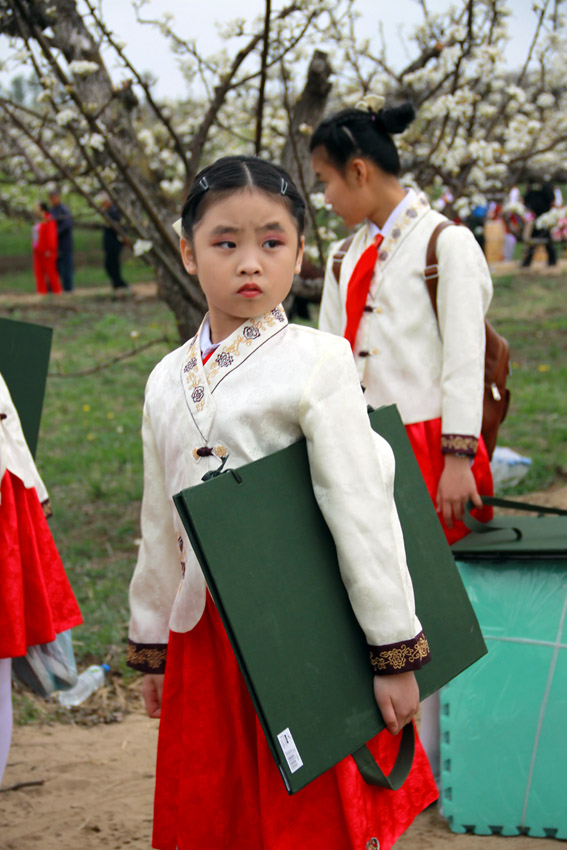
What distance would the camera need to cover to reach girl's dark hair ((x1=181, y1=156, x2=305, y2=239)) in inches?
69.6

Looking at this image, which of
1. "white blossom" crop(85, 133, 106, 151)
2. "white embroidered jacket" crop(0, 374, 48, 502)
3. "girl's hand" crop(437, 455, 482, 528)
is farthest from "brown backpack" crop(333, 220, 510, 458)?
"white blossom" crop(85, 133, 106, 151)

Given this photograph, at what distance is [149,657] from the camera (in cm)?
196

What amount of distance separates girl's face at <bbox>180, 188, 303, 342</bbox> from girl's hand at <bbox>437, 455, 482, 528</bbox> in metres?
1.06

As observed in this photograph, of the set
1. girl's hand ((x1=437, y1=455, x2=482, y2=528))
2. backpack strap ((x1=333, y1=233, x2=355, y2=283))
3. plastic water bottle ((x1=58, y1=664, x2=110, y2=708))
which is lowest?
plastic water bottle ((x1=58, y1=664, x2=110, y2=708))

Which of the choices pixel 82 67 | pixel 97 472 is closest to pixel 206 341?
pixel 82 67

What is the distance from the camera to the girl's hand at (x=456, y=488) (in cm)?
267

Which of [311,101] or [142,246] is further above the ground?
[311,101]

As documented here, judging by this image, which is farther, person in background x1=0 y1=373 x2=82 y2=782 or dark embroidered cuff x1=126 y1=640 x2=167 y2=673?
person in background x1=0 y1=373 x2=82 y2=782

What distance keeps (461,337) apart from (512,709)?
3.25 feet

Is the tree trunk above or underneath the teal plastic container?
above

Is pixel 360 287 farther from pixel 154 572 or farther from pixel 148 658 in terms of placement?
pixel 148 658

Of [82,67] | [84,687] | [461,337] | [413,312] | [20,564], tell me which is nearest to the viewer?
[20,564]

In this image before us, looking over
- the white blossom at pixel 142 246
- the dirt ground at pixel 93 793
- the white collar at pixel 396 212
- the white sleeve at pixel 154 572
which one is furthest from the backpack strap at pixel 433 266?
the white blossom at pixel 142 246

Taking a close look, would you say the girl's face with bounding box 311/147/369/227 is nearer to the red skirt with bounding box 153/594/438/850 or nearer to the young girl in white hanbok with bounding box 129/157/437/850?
the young girl in white hanbok with bounding box 129/157/437/850
